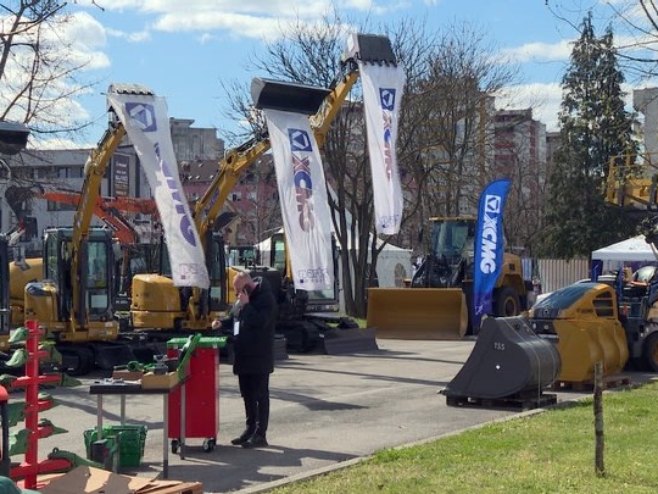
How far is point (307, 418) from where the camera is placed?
14523mm

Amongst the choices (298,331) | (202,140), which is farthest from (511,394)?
(202,140)

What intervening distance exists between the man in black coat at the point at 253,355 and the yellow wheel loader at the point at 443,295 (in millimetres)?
17665

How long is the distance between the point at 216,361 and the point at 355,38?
12.0 metres

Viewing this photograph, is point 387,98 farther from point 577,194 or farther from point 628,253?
point 577,194

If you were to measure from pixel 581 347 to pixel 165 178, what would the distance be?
7.21 m

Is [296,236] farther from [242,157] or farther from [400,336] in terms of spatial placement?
[400,336]

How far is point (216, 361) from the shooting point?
1182cm

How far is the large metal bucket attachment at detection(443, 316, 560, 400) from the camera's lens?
1487 centimetres

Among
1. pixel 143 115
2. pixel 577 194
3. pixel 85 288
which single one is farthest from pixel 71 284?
pixel 577 194

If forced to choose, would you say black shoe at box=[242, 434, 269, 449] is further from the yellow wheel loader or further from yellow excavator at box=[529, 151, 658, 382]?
the yellow wheel loader

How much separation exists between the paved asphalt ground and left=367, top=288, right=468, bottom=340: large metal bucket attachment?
6.82 meters

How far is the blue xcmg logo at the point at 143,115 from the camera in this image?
19.2m

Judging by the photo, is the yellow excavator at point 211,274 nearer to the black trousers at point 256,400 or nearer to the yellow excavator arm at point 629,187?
the yellow excavator arm at point 629,187

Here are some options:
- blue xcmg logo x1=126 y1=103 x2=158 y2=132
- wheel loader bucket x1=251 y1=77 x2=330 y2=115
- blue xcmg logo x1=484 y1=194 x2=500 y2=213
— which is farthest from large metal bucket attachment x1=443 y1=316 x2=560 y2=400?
blue xcmg logo x1=484 y1=194 x2=500 y2=213
